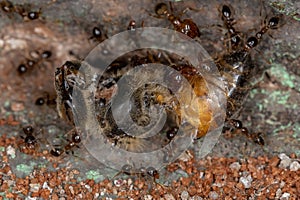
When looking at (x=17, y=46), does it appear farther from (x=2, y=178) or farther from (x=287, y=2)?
(x=287, y=2)

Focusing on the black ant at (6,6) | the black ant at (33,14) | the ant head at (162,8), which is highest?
the ant head at (162,8)

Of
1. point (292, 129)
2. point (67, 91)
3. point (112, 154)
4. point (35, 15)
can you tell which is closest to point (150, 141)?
point (112, 154)

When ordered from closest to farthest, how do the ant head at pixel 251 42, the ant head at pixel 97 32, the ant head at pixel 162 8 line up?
the ant head at pixel 251 42 → the ant head at pixel 162 8 → the ant head at pixel 97 32

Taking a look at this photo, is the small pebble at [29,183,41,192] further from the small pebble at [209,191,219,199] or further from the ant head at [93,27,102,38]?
the ant head at [93,27,102,38]

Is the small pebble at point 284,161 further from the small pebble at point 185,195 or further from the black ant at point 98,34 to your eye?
the black ant at point 98,34

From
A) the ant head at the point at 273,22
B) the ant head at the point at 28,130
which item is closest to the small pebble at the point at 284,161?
the ant head at the point at 273,22

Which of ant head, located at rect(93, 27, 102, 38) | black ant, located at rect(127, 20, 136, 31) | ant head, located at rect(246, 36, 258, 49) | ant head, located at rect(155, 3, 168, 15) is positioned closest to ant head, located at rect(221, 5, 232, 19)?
ant head, located at rect(246, 36, 258, 49)

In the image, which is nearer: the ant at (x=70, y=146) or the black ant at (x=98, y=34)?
the ant at (x=70, y=146)
